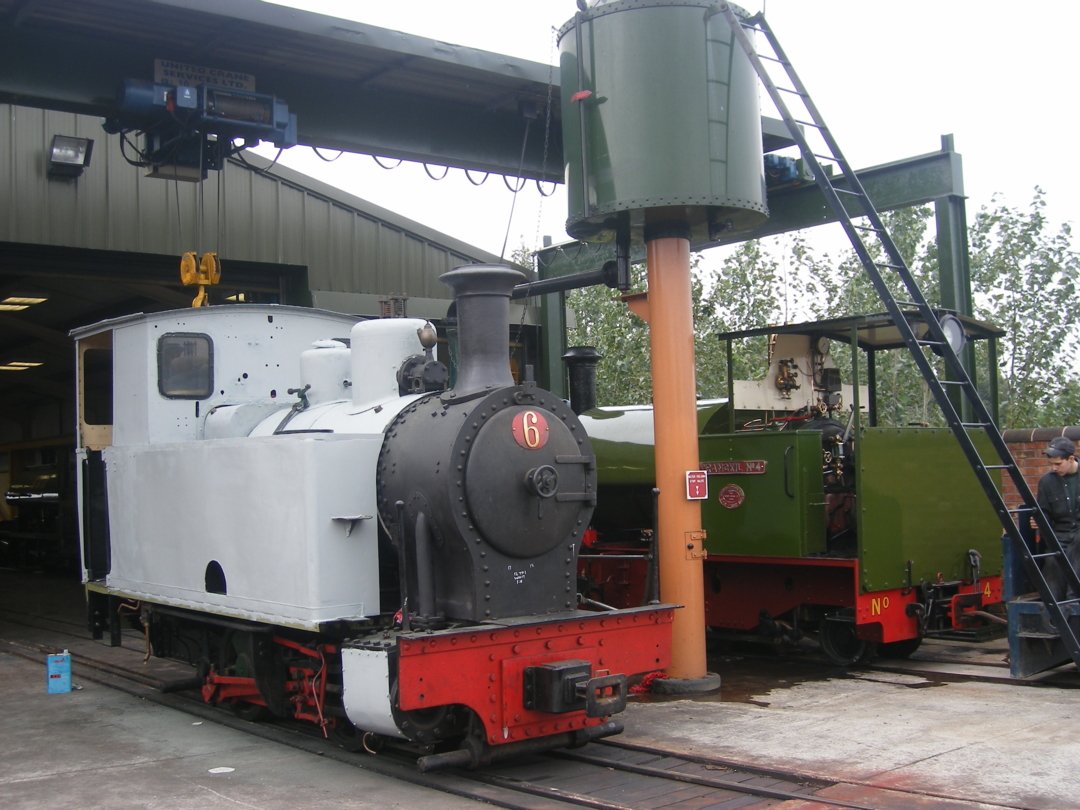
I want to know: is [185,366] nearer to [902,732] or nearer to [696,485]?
[696,485]

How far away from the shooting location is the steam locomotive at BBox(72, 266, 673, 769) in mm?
5574

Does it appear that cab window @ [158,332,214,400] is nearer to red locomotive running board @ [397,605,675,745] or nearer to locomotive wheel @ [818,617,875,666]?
red locomotive running board @ [397,605,675,745]

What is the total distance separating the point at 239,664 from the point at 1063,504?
222 inches

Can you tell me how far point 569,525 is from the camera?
238 inches

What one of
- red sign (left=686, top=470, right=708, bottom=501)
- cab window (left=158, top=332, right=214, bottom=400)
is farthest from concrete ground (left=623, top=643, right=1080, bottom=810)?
cab window (left=158, top=332, right=214, bottom=400)

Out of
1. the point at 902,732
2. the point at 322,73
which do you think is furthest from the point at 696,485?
the point at 322,73

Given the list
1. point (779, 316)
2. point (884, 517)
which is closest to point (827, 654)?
point (884, 517)

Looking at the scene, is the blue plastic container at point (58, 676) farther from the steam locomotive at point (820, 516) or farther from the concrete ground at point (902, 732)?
the concrete ground at point (902, 732)

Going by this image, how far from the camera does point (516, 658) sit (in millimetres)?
5605

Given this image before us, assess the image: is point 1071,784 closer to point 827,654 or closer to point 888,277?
point 827,654

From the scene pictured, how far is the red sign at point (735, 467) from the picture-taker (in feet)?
28.7

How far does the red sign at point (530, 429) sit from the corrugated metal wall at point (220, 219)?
5.98 meters

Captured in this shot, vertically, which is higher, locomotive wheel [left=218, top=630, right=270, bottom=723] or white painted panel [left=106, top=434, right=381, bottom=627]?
white painted panel [left=106, top=434, right=381, bottom=627]

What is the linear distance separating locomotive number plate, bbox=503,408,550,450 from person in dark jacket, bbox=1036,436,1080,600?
395 cm
